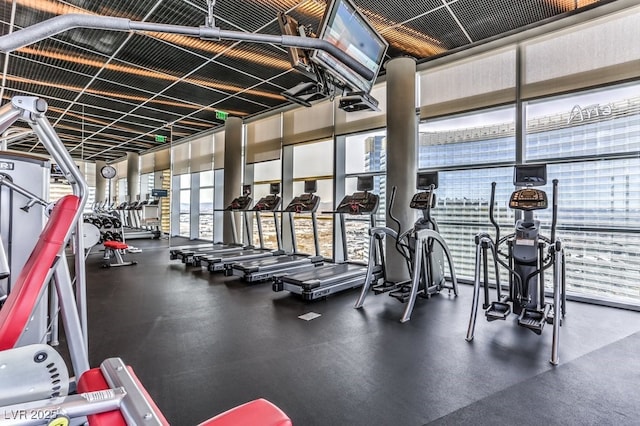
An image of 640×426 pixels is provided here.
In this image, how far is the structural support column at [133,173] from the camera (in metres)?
14.8

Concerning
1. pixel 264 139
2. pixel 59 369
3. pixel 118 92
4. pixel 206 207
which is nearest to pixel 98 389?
pixel 59 369

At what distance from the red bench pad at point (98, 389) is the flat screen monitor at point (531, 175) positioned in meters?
4.01

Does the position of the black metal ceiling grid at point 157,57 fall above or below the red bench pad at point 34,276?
above

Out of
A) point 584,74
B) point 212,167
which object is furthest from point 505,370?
point 212,167

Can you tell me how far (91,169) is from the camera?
17.1 metres

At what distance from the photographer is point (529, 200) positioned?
3.70 metres

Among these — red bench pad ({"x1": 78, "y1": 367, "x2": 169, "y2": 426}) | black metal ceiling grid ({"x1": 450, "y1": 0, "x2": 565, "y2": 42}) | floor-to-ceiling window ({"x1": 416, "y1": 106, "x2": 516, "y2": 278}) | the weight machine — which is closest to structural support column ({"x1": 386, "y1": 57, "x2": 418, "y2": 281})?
floor-to-ceiling window ({"x1": 416, "y1": 106, "x2": 516, "y2": 278})

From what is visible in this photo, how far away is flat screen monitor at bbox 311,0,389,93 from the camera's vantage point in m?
3.01

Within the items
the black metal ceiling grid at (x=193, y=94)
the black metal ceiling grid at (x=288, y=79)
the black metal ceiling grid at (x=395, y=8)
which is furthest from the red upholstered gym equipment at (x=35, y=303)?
the black metal ceiling grid at (x=193, y=94)

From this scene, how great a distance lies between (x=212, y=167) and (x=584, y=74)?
9.50 metres

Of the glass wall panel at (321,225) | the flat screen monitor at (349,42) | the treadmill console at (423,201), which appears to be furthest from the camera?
the glass wall panel at (321,225)

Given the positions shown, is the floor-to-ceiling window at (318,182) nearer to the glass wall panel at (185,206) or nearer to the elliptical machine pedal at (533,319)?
the elliptical machine pedal at (533,319)

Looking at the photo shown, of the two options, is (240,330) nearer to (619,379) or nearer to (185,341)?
(185,341)

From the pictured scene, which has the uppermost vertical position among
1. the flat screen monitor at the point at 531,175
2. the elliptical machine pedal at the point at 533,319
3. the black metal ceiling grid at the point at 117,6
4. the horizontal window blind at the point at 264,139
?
the black metal ceiling grid at the point at 117,6
